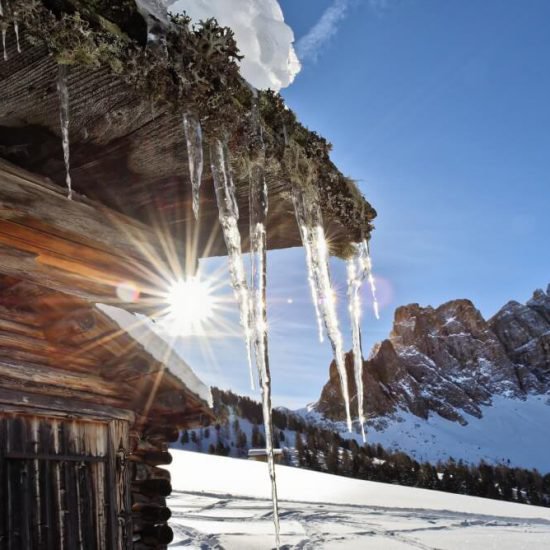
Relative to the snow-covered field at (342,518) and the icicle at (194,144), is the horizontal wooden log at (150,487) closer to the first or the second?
the icicle at (194,144)

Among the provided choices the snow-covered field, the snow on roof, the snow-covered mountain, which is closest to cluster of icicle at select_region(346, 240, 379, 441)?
the snow on roof

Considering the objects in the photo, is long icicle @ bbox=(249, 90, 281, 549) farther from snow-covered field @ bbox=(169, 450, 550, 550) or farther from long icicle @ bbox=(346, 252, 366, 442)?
snow-covered field @ bbox=(169, 450, 550, 550)

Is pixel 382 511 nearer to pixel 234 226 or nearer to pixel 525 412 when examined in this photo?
pixel 234 226

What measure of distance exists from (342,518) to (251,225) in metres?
11.3

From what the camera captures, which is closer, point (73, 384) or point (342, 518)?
point (73, 384)

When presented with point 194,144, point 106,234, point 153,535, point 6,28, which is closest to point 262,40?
point 194,144

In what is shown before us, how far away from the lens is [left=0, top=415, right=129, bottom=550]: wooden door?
10.2 feet

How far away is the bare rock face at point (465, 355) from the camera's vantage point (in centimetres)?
12738

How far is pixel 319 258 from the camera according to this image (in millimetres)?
2646

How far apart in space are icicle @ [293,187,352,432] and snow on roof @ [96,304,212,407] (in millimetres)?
1362

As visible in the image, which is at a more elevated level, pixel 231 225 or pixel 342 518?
pixel 231 225

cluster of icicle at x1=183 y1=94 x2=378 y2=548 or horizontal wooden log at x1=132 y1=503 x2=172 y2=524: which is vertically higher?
cluster of icicle at x1=183 y1=94 x2=378 y2=548

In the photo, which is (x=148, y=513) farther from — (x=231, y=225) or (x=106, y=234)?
(x=231, y=225)

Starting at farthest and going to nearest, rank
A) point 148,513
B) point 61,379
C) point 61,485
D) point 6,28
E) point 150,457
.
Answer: point 150,457
point 148,513
point 61,379
point 61,485
point 6,28
